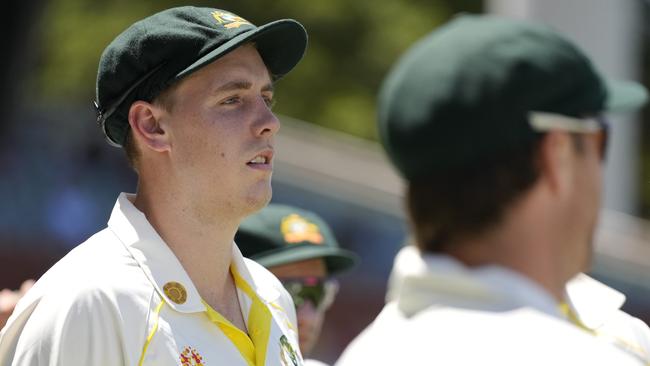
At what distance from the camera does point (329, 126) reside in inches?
650

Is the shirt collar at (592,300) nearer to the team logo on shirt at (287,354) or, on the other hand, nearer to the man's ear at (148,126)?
the team logo on shirt at (287,354)

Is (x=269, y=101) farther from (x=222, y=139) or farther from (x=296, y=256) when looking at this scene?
(x=296, y=256)

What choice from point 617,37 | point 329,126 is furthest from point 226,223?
point 329,126

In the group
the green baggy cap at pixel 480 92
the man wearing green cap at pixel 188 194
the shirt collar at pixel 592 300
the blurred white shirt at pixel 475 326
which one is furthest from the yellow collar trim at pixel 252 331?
the green baggy cap at pixel 480 92

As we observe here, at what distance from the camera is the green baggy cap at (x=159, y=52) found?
3484mm

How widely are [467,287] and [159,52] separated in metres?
1.61

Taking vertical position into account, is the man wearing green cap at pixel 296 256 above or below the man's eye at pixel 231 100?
below

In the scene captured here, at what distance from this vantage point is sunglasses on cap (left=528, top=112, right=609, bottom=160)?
2.08 m

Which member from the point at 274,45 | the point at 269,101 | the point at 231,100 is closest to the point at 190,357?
the point at 231,100

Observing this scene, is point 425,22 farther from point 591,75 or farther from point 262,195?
point 591,75

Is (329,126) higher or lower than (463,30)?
lower

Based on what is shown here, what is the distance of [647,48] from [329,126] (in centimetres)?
386

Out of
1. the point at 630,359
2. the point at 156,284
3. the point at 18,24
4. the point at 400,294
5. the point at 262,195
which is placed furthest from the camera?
the point at 18,24

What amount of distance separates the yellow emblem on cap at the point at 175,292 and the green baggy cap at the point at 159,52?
524mm
